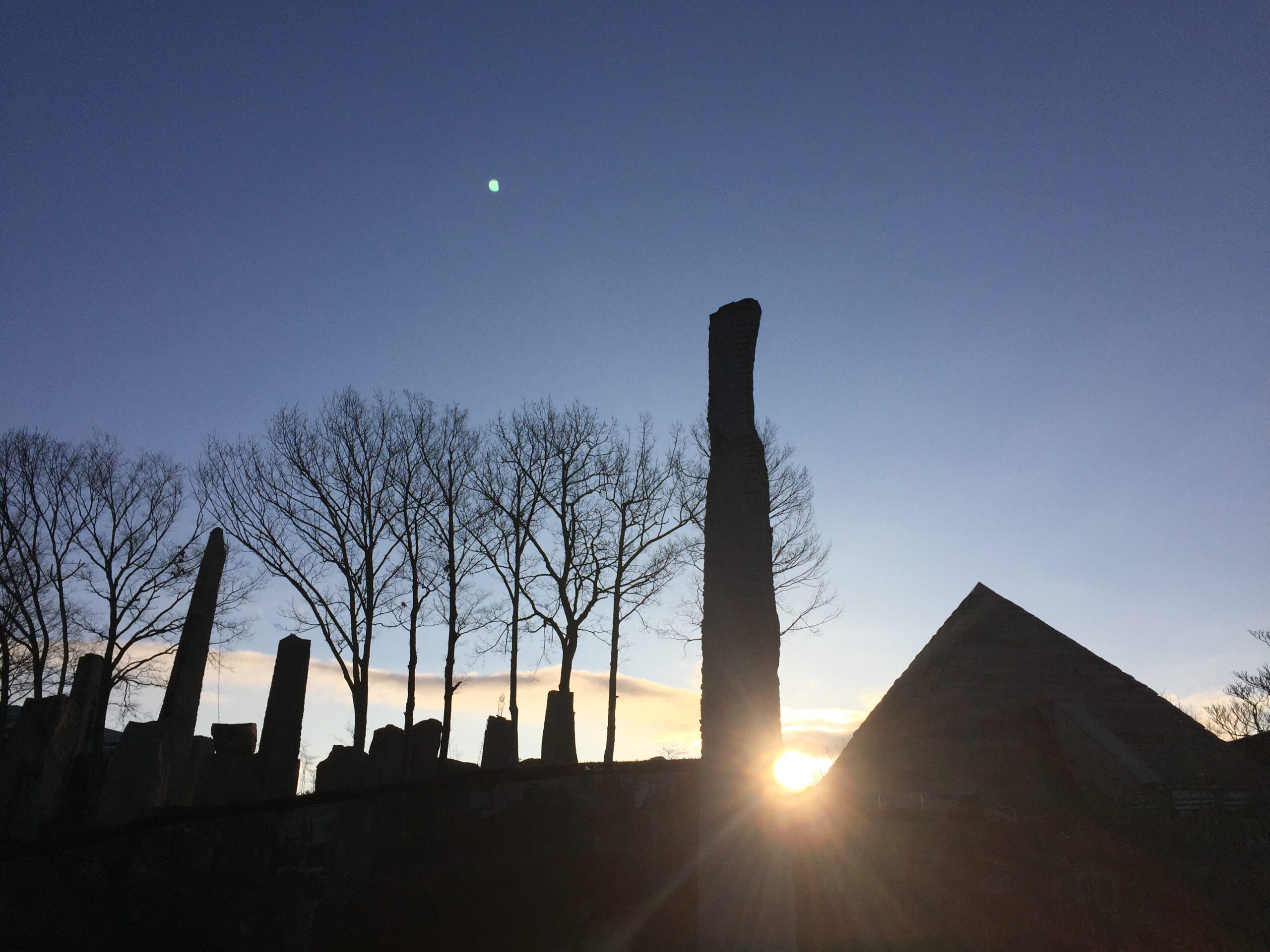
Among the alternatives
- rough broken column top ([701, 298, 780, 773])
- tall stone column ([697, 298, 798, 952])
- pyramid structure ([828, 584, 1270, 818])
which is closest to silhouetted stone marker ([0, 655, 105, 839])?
tall stone column ([697, 298, 798, 952])

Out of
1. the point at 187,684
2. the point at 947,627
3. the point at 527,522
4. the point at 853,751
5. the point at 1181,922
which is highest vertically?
the point at 527,522

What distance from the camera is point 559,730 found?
12320 mm

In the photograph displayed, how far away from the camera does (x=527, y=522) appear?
64.9ft

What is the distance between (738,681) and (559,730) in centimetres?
652

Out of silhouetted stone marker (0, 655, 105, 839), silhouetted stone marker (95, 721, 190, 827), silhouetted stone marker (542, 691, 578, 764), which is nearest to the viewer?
silhouetted stone marker (95, 721, 190, 827)

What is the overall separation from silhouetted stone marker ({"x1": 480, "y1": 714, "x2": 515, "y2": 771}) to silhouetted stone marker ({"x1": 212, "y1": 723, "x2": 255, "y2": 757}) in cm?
304

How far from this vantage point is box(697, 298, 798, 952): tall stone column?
19.6ft

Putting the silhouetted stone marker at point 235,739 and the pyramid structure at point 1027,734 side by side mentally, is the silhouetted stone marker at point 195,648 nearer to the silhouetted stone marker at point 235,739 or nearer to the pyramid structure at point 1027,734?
the silhouetted stone marker at point 235,739

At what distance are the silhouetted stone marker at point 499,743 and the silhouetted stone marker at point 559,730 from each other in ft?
3.70

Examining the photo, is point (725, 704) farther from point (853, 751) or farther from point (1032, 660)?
point (1032, 660)

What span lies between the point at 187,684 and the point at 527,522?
940 cm

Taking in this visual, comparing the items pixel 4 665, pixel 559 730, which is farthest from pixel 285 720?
pixel 4 665

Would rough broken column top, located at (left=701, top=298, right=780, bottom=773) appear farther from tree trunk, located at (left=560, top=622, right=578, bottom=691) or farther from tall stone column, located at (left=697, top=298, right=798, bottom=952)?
tree trunk, located at (left=560, top=622, right=578, bottom=691)

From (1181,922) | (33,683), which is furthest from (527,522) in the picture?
(1181,922)
